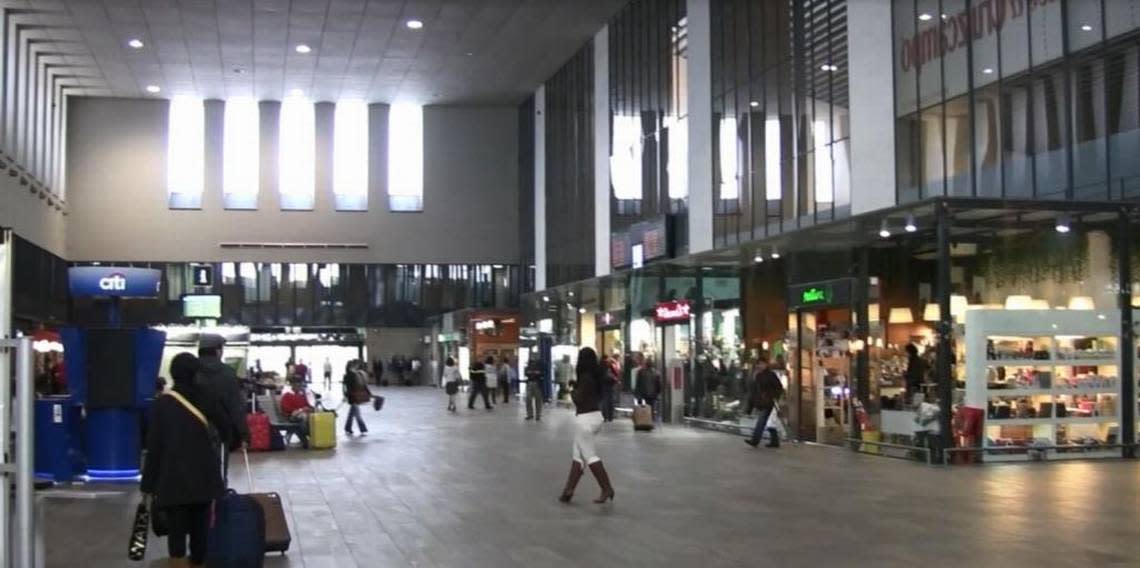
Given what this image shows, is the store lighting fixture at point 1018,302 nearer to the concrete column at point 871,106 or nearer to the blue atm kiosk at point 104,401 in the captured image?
the concrete column at point 871,106

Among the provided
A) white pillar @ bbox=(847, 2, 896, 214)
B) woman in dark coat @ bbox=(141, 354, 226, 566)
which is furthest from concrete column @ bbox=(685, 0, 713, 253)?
woman in dark coat @ bbox=(141, 354, 226, 566)

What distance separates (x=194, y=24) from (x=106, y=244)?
1541 centimetres

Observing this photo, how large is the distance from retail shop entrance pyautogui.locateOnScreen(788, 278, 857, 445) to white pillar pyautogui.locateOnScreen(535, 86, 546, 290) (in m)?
24.6

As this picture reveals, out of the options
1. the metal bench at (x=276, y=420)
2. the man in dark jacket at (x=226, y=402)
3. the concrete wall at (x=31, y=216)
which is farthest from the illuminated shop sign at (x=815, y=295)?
the concrete wall at (x=31, y=216)

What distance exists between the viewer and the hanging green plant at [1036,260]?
703 inches

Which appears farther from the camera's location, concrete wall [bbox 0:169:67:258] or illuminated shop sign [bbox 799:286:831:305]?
concrete wall [bbox 0:169:67:258]

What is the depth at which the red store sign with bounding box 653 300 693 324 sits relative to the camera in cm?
2653

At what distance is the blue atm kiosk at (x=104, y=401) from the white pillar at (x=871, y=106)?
478 inches

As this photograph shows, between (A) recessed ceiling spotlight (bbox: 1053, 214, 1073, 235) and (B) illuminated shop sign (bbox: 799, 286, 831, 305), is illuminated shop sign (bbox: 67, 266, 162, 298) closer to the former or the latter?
(B) illuminated shop sign (bbox: 799, 286, 831, 305)

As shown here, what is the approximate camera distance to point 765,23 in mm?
25562

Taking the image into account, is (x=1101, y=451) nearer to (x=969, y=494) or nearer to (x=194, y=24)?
(x=969, y=494)

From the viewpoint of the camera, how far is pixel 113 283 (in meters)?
23.0

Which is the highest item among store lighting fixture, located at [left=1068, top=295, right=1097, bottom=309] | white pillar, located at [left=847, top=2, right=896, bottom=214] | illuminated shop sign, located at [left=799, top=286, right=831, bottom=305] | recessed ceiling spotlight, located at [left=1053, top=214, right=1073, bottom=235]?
white pillar, located at [left=847, top=2, right=896, bottom=214]

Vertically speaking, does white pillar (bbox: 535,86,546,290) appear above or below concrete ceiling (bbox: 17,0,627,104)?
below
